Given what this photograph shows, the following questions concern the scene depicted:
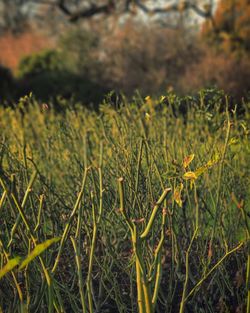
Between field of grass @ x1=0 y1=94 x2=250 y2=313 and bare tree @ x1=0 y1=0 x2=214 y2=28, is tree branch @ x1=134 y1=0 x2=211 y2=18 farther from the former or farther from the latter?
field of grass @ x1=0 y1=94 x2=250 y2=313

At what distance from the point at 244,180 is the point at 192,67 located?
10193 mm

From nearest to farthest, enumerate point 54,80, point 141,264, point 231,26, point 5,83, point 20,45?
point 141,264
point 5,83
point 54,80
point 231,26
point 20,45

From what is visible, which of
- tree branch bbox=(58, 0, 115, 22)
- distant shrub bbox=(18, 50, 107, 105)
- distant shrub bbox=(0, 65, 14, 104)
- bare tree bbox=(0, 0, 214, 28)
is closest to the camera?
distant shrub bbox=(18, 50, 107, 105)

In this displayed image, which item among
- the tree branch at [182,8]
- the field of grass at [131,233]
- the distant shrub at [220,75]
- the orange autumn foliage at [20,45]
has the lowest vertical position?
the distant shrub at [220,75]

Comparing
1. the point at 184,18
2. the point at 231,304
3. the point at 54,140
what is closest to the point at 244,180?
the point at 231,304

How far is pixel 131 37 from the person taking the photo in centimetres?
1472

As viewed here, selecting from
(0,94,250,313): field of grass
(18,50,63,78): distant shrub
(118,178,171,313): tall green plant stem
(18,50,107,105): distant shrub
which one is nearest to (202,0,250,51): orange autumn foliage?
(18,50,107,105): distant shrub

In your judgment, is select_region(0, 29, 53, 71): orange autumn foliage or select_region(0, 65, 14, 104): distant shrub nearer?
select_region(0, 65, 14, 104): distant shrub

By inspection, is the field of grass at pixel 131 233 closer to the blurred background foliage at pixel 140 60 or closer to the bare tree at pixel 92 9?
the blurred background foliage at pixel 140 60

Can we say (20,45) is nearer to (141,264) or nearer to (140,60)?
(140,60)

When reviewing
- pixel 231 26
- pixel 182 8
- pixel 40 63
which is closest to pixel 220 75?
pixel 231 26

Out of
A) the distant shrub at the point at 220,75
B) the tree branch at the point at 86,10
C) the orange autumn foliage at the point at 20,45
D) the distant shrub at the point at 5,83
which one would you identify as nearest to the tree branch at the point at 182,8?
the tree branch at the point at 86,10

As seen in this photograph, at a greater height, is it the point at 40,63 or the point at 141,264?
the point at 141,264

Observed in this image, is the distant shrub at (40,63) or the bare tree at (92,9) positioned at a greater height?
the bare tree at (92,9)
